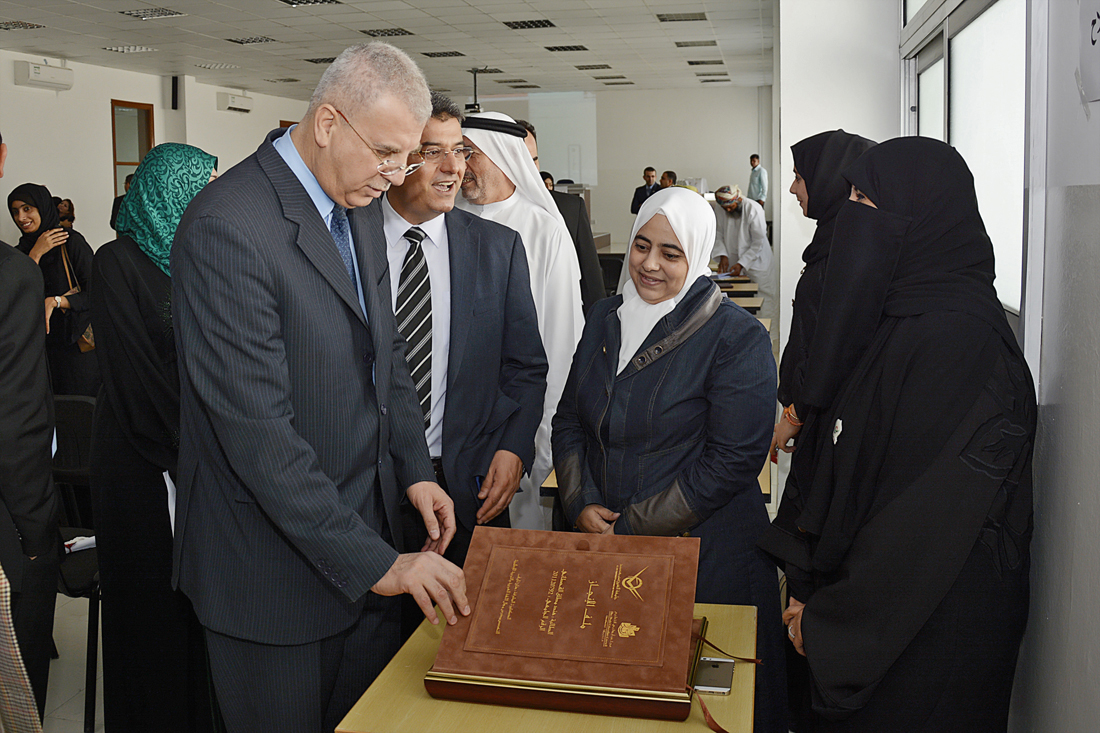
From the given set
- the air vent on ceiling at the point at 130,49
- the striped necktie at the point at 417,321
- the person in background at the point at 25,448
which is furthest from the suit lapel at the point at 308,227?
the air vent on ceiling at the point at 130,49

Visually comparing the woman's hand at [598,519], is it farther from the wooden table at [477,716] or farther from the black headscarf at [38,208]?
the black headscarf at [38,208]

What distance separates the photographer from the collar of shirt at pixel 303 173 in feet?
5.03

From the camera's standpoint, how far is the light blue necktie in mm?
1604

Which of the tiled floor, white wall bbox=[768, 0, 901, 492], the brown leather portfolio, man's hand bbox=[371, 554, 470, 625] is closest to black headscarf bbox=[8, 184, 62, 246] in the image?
the tiled floor

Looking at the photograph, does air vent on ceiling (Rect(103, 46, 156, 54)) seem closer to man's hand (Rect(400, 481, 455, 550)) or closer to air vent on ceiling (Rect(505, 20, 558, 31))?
air vent on ceiling (Rect(505, 20, 558, 31))

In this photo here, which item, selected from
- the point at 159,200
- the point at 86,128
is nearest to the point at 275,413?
the point at 159,200

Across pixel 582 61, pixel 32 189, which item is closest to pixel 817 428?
pixel 32 189

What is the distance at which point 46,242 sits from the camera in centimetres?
615

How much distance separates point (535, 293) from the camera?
2771 mm

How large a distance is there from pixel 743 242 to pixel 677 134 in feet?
34.7

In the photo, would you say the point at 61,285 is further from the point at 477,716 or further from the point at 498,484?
the point at 477,716

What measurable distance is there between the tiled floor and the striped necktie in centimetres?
172

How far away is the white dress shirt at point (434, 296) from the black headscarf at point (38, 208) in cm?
523

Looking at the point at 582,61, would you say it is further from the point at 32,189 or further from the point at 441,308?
the point at 441,308
